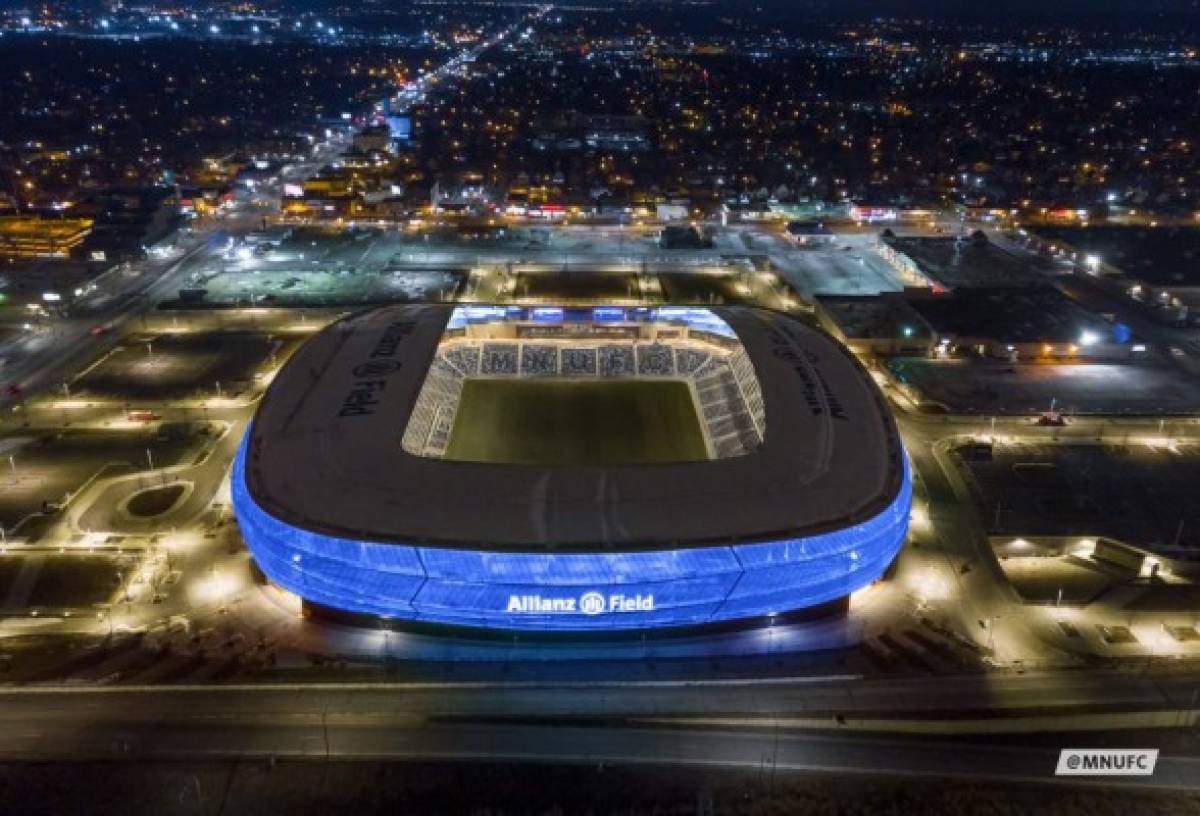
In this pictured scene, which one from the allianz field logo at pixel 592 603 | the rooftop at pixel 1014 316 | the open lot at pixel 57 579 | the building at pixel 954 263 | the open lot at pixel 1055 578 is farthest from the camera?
the building at pixel 954 263

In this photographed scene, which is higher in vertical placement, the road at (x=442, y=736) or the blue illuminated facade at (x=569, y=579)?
the blue illuminated facade at (x=569, y=579)

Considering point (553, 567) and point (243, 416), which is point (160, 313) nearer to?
point (243, 416)

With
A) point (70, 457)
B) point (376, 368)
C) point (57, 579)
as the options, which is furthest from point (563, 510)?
point (70, 457)

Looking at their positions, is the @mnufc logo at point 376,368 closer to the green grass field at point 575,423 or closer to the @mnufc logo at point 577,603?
the green grass field at point 575,423

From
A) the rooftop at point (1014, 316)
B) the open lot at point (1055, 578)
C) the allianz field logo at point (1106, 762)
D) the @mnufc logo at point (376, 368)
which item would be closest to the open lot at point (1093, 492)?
the open lot at point (1055, 578)

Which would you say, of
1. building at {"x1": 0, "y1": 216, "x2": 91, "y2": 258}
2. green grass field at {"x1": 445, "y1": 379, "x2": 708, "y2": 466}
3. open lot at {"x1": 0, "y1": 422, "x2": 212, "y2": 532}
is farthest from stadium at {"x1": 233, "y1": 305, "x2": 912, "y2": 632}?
building at {"x1": 0, "y1": 216, "x2": 91, "y2": 258}

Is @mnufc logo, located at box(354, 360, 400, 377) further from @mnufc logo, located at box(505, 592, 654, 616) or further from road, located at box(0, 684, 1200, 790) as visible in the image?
road, located at box(0, 684, 1200, 790)
